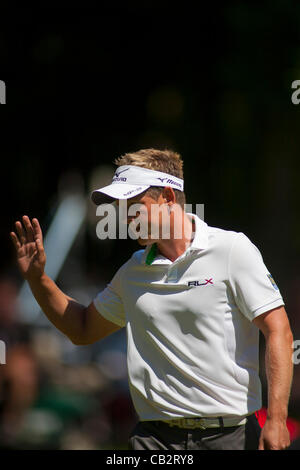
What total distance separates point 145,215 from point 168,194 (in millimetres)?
175

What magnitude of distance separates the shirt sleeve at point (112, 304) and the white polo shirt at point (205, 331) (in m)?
0.34

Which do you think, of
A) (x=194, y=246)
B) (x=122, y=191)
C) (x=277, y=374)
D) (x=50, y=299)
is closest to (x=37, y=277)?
(x=50, y=299)

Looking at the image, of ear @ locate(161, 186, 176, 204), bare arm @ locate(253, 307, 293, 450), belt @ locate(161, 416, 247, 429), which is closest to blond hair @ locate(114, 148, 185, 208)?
ear @ locate(161, 186, 176, 204)

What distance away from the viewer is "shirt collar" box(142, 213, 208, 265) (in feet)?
12.2

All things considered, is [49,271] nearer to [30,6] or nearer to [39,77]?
[39,77]

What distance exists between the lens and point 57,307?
4.16 metres

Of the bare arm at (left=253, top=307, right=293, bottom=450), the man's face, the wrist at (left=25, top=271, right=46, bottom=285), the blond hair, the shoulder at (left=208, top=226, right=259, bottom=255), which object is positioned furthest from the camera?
the wrist at (left=25, top=271, right=46, bottom=285)

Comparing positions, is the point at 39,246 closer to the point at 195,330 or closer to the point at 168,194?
the point at 168,194

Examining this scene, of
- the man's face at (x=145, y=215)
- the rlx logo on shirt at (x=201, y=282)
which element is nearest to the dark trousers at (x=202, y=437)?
the rlx logo on shirt at (x=201, y=282)

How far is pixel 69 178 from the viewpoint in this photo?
1057 cm

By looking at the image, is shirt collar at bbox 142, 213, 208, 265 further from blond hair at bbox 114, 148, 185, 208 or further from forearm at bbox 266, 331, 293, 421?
forearm at bbox 266, 331, 293, 421

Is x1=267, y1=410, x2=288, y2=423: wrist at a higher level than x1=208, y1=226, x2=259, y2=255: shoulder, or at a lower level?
lower

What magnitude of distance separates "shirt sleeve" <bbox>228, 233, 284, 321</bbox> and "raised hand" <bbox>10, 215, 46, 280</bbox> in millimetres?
1018

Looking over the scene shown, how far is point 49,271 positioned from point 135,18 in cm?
356
